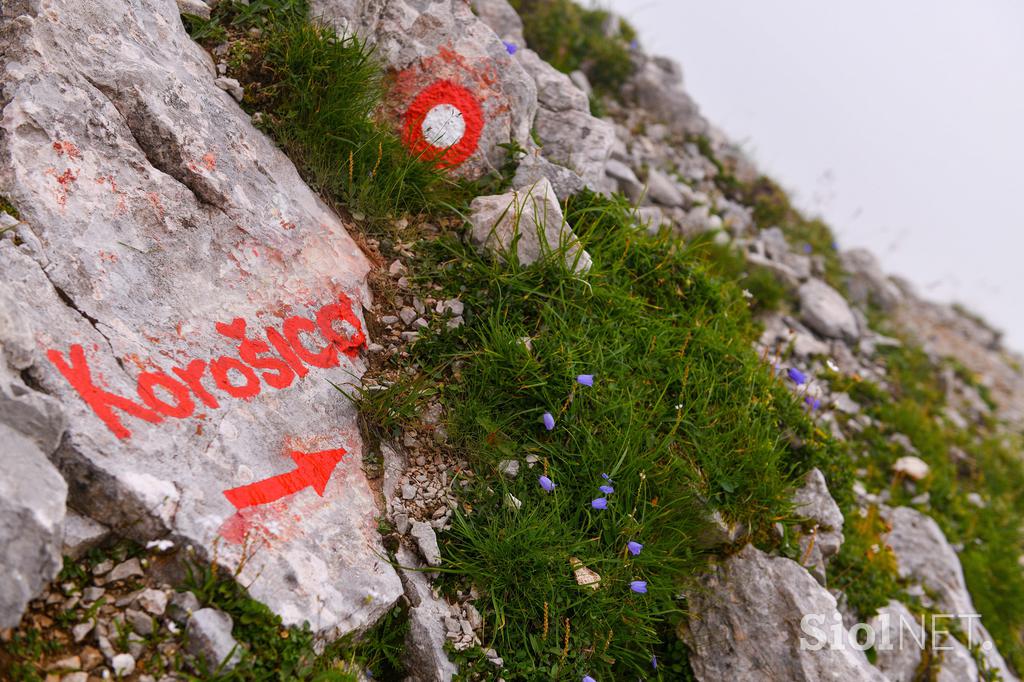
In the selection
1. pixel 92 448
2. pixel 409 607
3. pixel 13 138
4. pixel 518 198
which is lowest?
pixel 409 607

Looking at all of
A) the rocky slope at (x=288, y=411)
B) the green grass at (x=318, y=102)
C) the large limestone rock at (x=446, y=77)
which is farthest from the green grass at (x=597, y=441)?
the large limestone rock at (x=446, y=77)

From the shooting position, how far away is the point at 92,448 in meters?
2.58

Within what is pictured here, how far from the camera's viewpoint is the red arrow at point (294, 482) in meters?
2.89

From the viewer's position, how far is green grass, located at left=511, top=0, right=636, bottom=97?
7434 millimetres

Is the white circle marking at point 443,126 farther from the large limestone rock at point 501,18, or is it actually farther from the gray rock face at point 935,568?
Answer: the gray rock face at point 935,568

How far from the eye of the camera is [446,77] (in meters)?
4.80

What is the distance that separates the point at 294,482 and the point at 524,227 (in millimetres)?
2031

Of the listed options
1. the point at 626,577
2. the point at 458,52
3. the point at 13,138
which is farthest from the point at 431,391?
the point at 458,52

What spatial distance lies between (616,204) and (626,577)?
2582 millimetres

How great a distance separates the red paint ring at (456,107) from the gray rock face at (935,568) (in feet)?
13.7

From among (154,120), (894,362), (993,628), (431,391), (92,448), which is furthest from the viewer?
(894,362)

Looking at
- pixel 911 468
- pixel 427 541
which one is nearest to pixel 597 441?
pixel 427 541

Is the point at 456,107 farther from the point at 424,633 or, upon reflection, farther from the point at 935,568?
the point at 935,568

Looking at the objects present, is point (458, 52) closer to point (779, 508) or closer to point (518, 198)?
point (518, 198)
